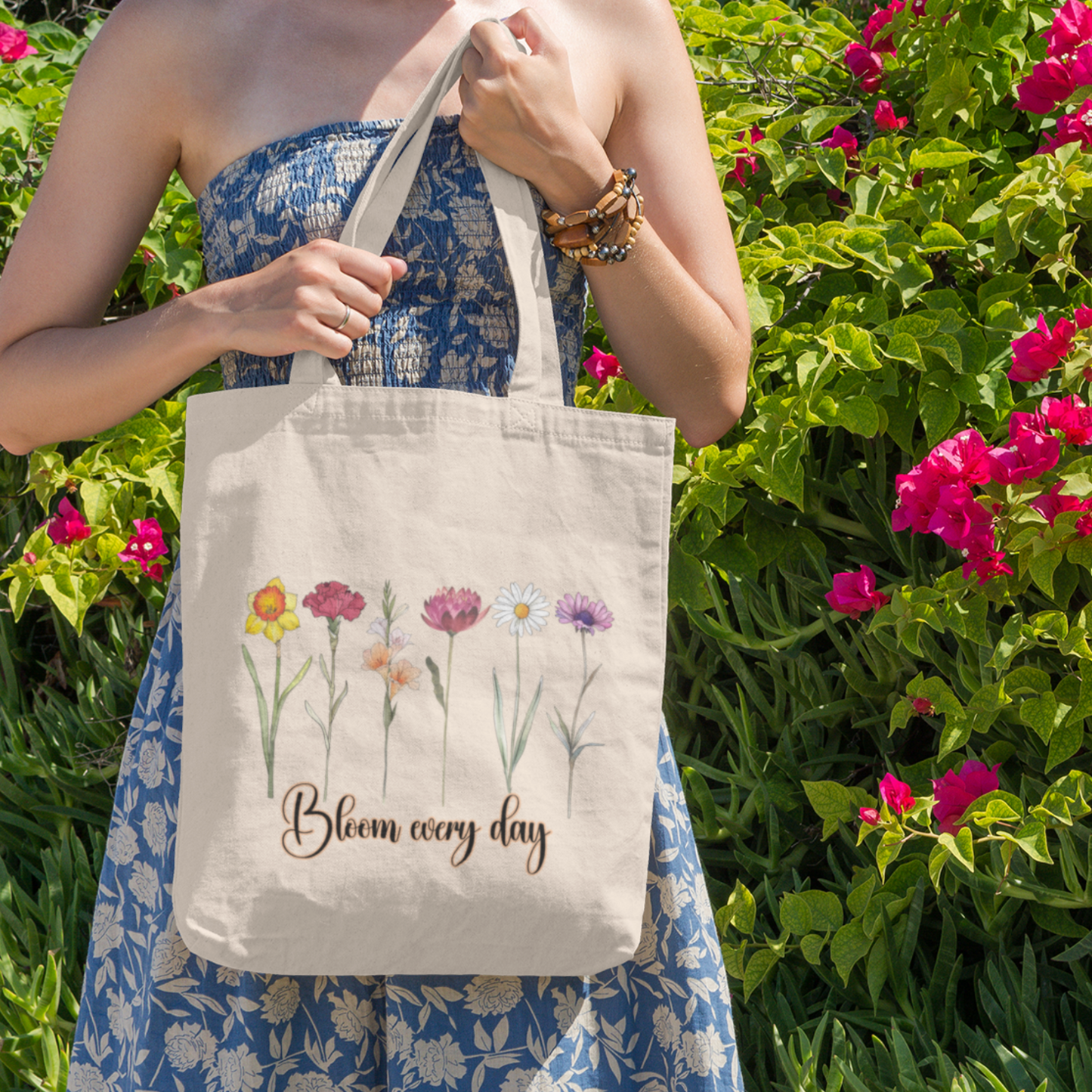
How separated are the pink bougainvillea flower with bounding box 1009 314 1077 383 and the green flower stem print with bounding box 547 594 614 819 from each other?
826 millimetres

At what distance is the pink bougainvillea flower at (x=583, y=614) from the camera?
961mm

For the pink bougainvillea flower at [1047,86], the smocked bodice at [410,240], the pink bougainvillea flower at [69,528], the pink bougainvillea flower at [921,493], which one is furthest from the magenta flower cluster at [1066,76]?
the pink bougainvillea flower at [69,528]

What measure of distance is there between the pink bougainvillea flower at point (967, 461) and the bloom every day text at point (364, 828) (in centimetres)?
77

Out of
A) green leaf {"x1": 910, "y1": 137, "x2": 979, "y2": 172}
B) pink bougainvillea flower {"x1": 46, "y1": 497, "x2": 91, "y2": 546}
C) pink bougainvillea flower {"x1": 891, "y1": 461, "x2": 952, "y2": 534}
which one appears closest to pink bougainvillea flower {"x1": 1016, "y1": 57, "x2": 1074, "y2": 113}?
green leaf {"x1": 910, "y1": 137, "x2": 979, "y2": 172}

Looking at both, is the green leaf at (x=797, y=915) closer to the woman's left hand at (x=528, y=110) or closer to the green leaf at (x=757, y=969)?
the green leaf at (x=757, y=969)

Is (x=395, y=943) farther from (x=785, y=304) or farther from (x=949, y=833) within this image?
(x=785, y=304)

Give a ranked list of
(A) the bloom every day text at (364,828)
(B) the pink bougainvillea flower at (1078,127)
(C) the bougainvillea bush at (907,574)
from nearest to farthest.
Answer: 1. (A) the bloom every day text at (364,828)
2. (C) the bougainvillea bush at (907,574)
3. (B) the pink bougainvillea flower at (1078,127)

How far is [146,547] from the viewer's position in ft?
6.68

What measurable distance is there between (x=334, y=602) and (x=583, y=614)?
21 centimetres

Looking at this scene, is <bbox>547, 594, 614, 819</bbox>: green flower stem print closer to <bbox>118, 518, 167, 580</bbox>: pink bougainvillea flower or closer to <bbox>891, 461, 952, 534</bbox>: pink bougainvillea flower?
<bbox>891, 461, 952, 534</bbox>: pink bougainvillea flower

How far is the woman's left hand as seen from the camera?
971 mm

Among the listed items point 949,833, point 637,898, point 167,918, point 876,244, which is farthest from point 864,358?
point 167,918

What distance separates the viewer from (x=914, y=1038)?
173 cm

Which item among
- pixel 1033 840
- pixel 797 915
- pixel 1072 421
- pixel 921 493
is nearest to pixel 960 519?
pixel 921 493
